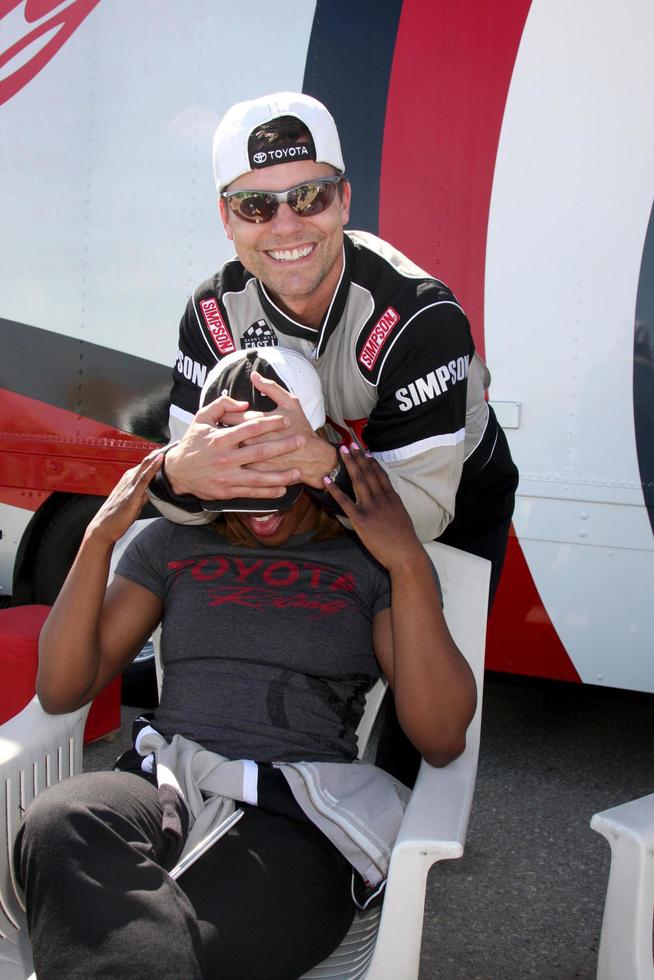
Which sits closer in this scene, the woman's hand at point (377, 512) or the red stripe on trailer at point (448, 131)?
the woman's hand at point (377, 512)

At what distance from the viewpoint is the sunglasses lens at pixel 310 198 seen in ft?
7.04

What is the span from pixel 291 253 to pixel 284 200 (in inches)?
4.6

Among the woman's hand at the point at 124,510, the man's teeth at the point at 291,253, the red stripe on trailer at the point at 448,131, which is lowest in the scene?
the woman's hand at the point at 124,510

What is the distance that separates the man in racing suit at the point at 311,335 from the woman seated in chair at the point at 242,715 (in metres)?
0.07

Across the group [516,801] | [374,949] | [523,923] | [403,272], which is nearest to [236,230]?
[403,272]

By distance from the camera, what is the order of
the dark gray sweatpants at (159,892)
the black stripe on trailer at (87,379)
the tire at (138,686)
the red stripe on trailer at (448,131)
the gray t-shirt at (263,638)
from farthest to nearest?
1. the tire at (138,686)
2. the black stripe on trailer at (87,379)
3. the red stripe on trailer at (448,131)
4. the gray t-shirt at (263,638)
5. the dark gray sweatpants at (159,892)

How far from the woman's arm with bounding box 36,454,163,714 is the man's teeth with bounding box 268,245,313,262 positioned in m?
0.52

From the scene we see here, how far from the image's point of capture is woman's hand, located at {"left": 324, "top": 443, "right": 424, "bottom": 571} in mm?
1933

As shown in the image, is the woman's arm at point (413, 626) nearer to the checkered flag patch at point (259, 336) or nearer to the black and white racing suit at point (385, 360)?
the black and white racing suit at point (385, 360)

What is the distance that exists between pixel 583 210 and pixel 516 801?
1.96m

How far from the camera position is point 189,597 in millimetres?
2195

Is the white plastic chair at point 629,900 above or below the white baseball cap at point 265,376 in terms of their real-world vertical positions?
below

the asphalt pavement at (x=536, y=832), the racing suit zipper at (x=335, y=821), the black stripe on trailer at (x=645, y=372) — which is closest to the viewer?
the racing suit zipper at (x=335, y=821)

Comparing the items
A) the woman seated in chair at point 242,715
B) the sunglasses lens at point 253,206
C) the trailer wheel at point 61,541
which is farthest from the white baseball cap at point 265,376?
the trailer wheel at point 61,541
